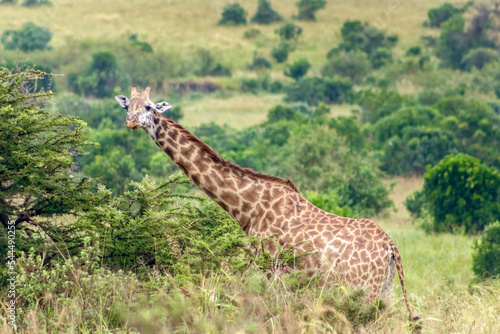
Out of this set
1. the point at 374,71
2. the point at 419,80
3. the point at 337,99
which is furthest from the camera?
the point at 374,71

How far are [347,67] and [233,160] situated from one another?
2881 cm

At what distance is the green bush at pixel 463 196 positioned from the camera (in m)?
17.3

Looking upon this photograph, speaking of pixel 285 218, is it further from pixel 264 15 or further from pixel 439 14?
pixel 439 14

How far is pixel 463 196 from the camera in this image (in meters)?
17.6

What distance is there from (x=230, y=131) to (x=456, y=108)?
423 inches

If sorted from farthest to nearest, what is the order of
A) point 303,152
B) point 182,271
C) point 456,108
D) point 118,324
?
point 456,108, point 303,152, point 182,271, point 118,324

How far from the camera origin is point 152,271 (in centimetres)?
687

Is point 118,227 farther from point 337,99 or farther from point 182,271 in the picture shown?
point 337,99

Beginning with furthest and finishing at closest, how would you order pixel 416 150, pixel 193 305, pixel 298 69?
1. pixel 298 69
2. pixel 416 150
3. pixel 193 305

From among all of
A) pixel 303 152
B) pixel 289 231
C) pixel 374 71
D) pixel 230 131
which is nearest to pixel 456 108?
pixel 230 131

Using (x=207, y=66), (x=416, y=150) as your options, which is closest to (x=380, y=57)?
(x=207, y=66)

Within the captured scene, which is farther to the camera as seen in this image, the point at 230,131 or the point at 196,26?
the point at 196,26

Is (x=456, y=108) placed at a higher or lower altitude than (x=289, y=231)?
lower

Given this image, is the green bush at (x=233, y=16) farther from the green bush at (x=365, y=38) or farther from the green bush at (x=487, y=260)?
the green bush at (x=487, y=260)
